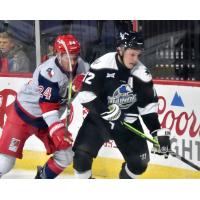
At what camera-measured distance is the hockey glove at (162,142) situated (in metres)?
4.47

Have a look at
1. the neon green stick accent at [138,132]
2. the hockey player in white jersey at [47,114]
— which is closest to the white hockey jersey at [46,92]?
the hockey player in white jersey at [47,114]

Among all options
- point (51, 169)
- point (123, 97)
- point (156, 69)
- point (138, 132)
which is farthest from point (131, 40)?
point (51, 169)

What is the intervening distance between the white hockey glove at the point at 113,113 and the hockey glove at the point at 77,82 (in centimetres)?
22

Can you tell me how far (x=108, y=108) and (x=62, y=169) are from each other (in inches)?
19.5

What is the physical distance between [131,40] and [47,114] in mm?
691

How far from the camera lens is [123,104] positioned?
4438 mm

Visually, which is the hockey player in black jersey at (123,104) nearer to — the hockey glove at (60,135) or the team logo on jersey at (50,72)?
the hockey glove at (60,135)

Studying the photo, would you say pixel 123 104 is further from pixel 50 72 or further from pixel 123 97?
pixel 50 72
